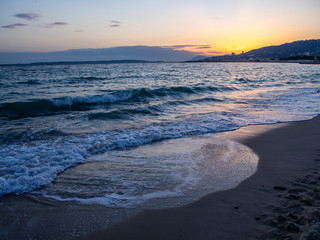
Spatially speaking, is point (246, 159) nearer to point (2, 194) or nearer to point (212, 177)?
point (212, 177)

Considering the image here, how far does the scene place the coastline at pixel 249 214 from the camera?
287 centimetres

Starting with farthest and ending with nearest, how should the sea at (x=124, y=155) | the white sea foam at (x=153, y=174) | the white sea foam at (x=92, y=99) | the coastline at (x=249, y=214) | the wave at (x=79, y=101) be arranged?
the white sea foam at (x=92, y=99), the wave at (x=79, y=101), the sea at (x=124, y=155), the white sea foam at (x=153, y=174), the coastline at (x=249, y=214)

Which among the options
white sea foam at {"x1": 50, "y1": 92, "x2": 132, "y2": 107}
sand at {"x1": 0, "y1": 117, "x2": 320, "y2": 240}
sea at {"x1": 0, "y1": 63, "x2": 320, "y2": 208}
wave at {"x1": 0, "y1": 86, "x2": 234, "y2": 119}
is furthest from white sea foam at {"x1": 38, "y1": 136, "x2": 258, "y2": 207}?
white sea foam at {"x1": 50, "y1": 92, "x2": 132, "y2": 107}

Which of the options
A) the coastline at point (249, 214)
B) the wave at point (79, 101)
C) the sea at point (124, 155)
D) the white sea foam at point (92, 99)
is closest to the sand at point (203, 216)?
the coastline at point (249, 214)

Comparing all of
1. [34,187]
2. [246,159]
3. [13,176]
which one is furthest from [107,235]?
[246,159]

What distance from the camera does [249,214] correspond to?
3.25 metres

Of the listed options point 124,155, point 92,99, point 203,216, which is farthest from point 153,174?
point 92,99

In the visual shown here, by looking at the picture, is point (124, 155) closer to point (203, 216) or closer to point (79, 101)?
point (203, 216)

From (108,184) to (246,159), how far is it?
3291 mm

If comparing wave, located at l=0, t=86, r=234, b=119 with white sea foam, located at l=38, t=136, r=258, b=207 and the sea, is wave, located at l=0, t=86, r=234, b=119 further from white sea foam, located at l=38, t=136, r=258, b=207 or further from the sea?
white sea foam, located at l=38, t=136, r=258, b=207

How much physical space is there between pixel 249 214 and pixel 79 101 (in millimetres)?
13657

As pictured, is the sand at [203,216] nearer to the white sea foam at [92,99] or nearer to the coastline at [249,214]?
the coastline at [249,214]

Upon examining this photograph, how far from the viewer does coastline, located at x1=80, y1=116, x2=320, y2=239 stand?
287cm

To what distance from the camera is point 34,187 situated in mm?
4254
